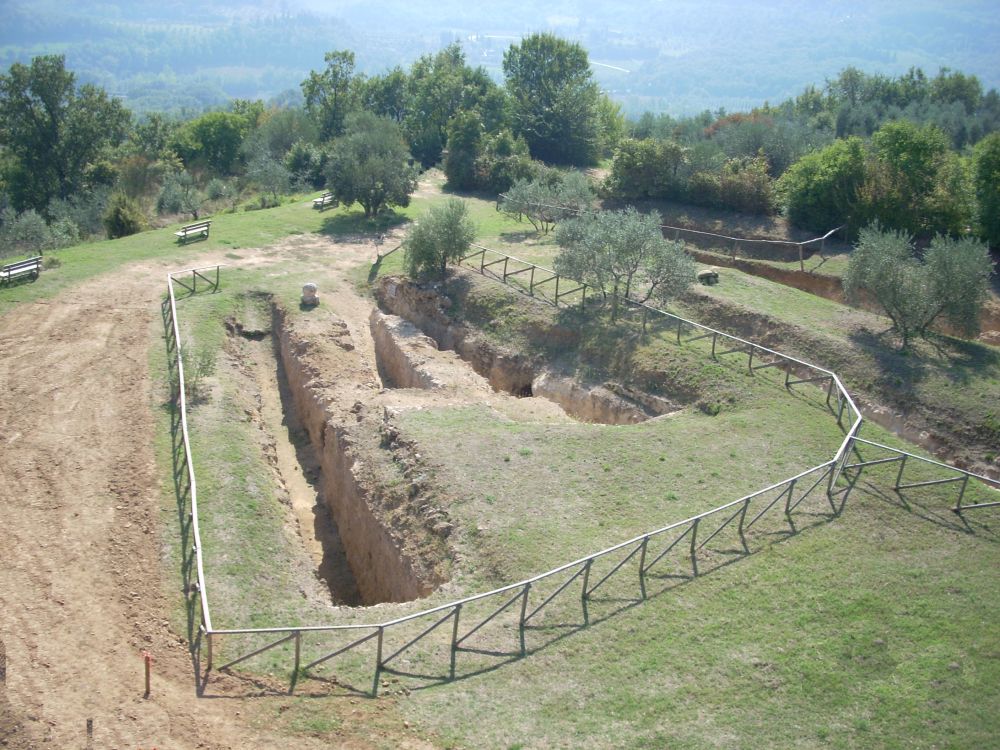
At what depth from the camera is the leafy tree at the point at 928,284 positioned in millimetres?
26578

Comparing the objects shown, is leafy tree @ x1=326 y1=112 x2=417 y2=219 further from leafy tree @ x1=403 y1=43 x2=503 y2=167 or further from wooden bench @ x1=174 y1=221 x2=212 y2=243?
leafy tree @ x1=403 y1=43 x2=503 y2=167

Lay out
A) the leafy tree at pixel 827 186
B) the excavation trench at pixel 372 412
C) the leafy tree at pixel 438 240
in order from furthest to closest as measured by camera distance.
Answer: the leafy tree at pixel 827 186, the leafy tree at pixel 438 240, the excavation trench at pixel 372 412

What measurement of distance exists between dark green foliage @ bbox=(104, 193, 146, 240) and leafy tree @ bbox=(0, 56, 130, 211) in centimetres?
1557

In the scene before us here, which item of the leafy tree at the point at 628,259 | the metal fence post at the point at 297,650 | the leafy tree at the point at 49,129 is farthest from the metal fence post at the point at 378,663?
the leafy tree at the point at 49,129

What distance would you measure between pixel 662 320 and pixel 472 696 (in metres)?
18.7

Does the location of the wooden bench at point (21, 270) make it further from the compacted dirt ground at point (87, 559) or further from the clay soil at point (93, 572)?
the clay soil at point (93, 572)

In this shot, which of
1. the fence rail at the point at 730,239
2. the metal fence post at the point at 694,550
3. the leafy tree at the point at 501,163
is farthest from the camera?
the leafy tree at the point at 501,163

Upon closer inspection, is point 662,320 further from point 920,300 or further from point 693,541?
point 693,541

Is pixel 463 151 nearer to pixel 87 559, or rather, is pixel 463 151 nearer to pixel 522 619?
pixel 87 559

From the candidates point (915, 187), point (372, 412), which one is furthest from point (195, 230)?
point (915, 187)

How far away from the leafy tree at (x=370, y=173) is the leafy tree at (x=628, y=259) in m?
15.2

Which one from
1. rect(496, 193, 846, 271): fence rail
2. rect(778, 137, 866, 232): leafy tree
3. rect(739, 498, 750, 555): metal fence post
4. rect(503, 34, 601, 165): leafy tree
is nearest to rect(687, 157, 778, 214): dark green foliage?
rect(778, 137, 866, 232): leafy tree

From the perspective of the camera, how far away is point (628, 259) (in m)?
29.4

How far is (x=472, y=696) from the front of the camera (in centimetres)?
1336
